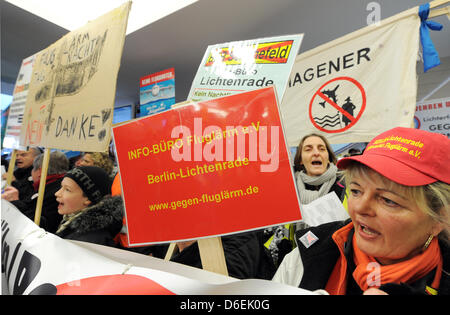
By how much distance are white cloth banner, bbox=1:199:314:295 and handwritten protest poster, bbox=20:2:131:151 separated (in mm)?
458

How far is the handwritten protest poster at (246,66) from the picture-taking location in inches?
45.4

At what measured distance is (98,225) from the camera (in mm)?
1357

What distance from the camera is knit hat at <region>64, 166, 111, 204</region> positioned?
1549 mm

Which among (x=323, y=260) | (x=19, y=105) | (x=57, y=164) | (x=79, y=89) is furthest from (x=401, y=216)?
(x=19, y=105)

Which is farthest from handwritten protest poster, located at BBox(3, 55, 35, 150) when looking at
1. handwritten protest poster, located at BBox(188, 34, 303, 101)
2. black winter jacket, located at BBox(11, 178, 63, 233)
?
handwritten protest poster, located at BBox(188, 34, 303, 101)

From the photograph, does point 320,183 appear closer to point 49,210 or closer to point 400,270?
point 400,270

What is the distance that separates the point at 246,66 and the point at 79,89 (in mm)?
906

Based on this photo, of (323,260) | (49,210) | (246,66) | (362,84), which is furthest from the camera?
(49,210)

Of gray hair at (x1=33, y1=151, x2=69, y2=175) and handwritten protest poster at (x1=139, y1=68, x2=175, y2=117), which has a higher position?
handwritten protest poster at (x1=139, y1=68, x2=175, y2=117)

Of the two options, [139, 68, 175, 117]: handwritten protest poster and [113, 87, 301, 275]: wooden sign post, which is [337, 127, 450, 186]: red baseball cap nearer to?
[113, 87, 301, 275]: wooden sign post

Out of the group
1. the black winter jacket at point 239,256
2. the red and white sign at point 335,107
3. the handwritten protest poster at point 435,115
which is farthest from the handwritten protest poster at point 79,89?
the handwritten protest poster at point 435,115

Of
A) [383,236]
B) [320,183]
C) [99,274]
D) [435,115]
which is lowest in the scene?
[99,274]

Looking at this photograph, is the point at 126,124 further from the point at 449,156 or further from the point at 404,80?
the point at 404,80
